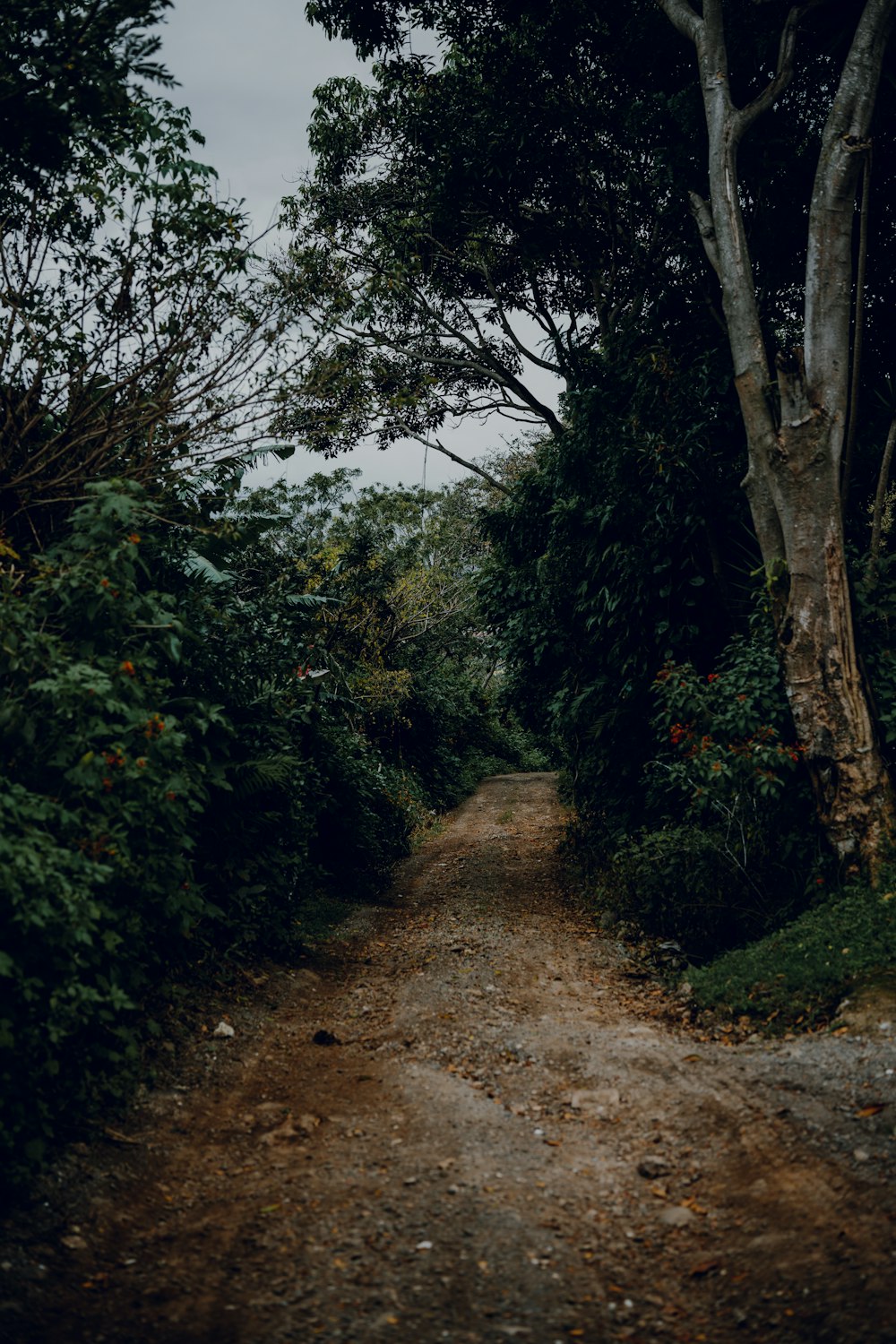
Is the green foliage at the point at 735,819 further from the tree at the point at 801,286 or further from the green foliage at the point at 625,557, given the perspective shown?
the green foliage at the point at 625,557

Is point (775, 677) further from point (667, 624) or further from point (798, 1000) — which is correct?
point (798, 1000)

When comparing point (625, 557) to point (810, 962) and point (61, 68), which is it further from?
point (61, 68)

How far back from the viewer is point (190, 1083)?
5.36m

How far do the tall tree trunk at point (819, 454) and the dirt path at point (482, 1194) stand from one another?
2694 mm

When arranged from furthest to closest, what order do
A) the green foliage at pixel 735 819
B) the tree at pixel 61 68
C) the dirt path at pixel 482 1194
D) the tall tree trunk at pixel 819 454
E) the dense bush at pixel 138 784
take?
1. the green foliage at pixel 735 819
2. the tall tree trunk at pixel 819 454
3. the tree at pixel 61 68
4. the dense bush at pixel 138 784
5. the dirt path at pixel 482 1194

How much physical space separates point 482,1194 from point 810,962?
3.39 meters

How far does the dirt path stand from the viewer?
318 cm

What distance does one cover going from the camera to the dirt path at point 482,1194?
3182 mm

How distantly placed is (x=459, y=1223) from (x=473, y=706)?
26.2m

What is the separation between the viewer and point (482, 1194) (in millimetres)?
3980

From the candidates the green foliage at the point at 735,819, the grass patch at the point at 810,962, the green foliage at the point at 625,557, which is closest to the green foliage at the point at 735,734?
the green foliage at the point at 735,819

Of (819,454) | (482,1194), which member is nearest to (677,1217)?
(482,1194)

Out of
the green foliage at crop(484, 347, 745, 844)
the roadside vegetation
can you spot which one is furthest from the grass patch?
the green foliage at crop(484, 347, 745, 844)

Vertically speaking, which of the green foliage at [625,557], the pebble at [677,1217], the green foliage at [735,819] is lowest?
the pebble at [677,1217]
